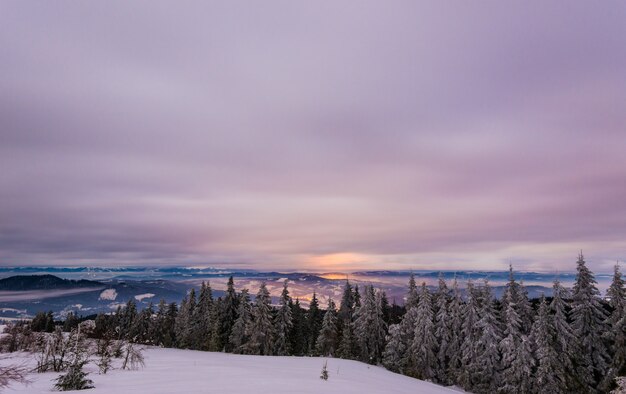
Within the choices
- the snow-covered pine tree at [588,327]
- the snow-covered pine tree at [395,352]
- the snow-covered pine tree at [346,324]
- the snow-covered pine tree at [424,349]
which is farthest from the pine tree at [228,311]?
the snow-covered pine tree at [588,327]

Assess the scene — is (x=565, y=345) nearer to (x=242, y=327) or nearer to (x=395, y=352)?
(x=395, y=352)

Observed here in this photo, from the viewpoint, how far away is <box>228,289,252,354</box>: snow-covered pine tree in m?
60.2

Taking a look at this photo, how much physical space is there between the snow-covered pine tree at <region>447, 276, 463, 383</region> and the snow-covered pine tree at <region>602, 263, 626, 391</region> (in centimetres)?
1573

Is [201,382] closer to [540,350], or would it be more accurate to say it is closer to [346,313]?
[540,350]

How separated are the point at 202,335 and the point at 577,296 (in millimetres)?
57316

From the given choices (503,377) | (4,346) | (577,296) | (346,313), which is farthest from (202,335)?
(577,296)

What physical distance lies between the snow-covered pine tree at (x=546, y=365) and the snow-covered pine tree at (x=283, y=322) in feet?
117

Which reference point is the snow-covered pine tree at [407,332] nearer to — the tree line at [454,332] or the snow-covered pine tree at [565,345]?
the tree line at [454,332]

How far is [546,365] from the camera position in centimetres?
3781

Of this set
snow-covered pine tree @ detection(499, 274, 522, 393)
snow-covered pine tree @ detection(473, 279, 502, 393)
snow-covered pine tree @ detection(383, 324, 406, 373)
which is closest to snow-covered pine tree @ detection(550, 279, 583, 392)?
snow-covered pine tree @ detection(499, 274, 522, 393)

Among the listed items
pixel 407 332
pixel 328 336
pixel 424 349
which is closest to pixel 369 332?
pixel 328 336

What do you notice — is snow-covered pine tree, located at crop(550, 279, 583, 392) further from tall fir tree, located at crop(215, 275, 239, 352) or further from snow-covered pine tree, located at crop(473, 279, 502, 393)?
tall fir tree, located at crop(215, 275, 239, 352)

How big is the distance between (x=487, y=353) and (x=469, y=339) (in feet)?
9.23

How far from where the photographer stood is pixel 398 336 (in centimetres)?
5491
